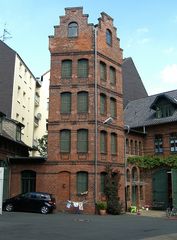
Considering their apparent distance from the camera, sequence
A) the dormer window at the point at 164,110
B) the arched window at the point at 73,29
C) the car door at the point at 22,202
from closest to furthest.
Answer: the car door at the point at 22,202 < the arched window at the point at 73,29 < the dormer window at the point at 164,110

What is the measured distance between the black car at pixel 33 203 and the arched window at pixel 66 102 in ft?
24.4

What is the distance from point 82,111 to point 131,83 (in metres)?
20.0

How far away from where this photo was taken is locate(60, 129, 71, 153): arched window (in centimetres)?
3161

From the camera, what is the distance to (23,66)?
163 ft

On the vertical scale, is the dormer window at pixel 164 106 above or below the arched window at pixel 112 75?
below

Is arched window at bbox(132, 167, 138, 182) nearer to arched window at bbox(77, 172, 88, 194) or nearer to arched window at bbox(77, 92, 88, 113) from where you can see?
arched window at bbox(77, 172, 88, 194)

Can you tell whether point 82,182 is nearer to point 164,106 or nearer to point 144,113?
point 164,106

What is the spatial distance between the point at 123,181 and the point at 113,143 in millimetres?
3518

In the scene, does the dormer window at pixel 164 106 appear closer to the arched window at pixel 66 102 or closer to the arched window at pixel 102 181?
the arched window at pixel 102 181

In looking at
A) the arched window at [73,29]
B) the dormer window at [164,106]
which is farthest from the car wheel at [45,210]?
the dormer window at [164,106]

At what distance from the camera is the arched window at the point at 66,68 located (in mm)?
32844

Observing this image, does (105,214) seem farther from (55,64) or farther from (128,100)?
(128,100)

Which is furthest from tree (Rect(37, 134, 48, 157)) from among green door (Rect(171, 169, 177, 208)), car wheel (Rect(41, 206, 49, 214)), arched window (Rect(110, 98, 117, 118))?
car wheel (Rect(41, 206, 49, 214))

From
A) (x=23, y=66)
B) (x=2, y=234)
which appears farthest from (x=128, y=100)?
(x=2, y=234)
